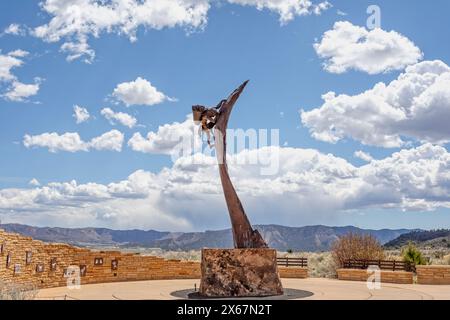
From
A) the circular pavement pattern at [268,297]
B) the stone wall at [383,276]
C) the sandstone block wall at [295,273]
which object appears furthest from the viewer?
the sandstone block wall at [295,273]

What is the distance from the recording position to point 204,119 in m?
16.7

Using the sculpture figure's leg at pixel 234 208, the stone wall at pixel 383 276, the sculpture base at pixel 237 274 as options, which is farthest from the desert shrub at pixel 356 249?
the sculpture base at pixel 237 274

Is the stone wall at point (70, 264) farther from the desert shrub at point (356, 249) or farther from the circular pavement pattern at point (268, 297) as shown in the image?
the desert shrub at point (356, 249)

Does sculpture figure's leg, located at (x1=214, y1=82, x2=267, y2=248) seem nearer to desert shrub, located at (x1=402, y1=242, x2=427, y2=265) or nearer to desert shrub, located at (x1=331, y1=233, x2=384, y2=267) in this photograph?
desert shrub, located at (x1=331, y1=233, x2=384, y2=267)

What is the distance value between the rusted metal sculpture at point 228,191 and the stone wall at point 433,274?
7.98 m

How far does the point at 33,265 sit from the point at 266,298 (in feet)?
27.9

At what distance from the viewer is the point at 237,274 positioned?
15469 millimetres

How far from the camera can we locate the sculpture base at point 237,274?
15.4 metres

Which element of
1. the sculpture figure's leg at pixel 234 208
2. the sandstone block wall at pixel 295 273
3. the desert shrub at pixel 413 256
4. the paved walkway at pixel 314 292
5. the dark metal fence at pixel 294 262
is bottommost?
the paved walkway at pixel 314 292

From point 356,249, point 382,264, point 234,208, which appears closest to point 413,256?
point 356,249

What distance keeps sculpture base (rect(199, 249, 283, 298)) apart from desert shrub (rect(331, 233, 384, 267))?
10.2 meters

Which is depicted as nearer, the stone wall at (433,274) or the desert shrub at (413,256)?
the stone wall at (433,274)

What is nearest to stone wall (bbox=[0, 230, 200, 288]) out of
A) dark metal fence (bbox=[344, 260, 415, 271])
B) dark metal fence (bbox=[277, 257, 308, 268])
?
dark metal fence (bbox=[277, 257, 308, 268])

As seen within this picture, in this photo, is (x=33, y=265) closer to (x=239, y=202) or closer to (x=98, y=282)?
(x=98, y=282)
